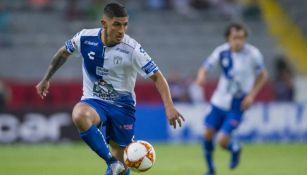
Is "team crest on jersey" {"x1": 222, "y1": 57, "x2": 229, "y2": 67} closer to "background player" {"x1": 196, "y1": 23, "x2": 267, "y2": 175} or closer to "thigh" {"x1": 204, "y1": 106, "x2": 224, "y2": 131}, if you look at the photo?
"background player" {"x1": 196, "y1": 23, "x2": 267, "y2": 175}

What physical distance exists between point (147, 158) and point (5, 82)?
14559 millimetres

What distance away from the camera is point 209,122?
13852 mm

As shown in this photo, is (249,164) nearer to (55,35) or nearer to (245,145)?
(245,145)

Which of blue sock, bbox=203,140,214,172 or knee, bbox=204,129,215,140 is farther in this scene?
knee, bbox=204,129,215,140

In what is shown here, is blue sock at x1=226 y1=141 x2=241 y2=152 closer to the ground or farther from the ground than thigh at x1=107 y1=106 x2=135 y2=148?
closer to the ground

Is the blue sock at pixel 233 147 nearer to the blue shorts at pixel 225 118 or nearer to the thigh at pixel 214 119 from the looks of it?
the blue shorts at pixel 225 118

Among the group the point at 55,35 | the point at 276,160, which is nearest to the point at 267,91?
the point at 55,35

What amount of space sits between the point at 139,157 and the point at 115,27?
1531 mm

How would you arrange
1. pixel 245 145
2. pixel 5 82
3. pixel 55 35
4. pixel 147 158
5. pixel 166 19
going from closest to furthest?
pixel 147 158, pixel 245 145, pixel 5 82, pixel 55 35, pixel 166 19

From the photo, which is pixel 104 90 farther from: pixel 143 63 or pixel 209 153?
pixel 209 153

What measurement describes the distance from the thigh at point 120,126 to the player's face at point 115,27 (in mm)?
884

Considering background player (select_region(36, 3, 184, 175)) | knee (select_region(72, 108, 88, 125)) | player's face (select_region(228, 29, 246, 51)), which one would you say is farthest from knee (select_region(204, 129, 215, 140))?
knee (select_region(72, 108, 88, 125))

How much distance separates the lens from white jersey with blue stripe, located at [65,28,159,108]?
377 inches

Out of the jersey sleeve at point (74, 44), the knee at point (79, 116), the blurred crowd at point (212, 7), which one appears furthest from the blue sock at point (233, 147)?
the blurred crowd at point (212, 7)
